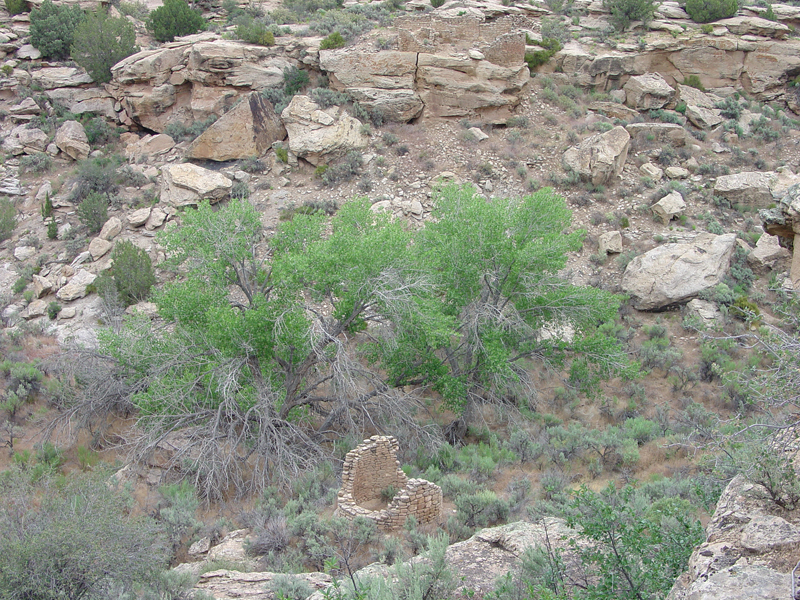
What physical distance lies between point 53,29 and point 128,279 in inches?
627

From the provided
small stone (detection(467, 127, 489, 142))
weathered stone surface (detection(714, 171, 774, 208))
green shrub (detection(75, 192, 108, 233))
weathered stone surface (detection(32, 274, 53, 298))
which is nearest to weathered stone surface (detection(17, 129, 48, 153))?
green shrub (detection(75, 192, 108, 233))

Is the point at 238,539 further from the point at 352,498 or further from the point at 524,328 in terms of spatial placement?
the point at 524,328

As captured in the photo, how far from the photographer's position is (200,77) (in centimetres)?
2322

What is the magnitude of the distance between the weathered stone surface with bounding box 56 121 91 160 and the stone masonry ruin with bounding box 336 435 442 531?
20.3m

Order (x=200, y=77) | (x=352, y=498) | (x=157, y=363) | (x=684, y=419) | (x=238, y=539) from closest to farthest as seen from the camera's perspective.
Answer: (x=238, y=539), (x=352, y=498), (x=157, y=363), (x=684, y=419), (x=200, y=77)

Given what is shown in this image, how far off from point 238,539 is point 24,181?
68.3 ft

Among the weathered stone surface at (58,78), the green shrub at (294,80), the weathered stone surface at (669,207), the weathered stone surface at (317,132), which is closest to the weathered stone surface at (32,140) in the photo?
the weathered stone surface at (58,78)

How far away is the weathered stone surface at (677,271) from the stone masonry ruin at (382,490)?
10.7 m

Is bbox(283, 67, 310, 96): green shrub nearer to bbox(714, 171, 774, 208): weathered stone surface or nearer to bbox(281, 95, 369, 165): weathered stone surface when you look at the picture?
bbox(281, 95, 369, 165): weathered stone surface

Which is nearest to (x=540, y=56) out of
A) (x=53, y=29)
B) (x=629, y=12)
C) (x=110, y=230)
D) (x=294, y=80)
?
(x=629, y=12)

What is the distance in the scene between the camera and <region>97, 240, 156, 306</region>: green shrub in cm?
1730

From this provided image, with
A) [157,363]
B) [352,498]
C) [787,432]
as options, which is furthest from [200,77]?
[787,432]

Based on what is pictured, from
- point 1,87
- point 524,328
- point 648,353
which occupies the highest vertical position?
point 1,87

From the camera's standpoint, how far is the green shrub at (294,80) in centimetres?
2312
